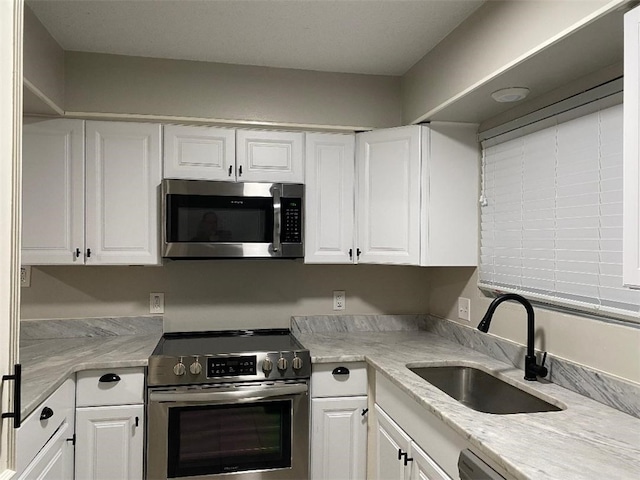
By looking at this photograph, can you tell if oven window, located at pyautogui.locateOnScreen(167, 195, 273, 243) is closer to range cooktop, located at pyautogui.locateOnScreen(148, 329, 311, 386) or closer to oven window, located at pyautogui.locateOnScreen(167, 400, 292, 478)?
range cooktop, located at pyautogui.locateOnScreen(148, 329, 311, 386)

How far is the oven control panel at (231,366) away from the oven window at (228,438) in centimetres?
16

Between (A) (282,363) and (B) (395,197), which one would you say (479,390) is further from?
(B) (395,197)

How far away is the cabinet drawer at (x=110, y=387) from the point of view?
84.4 inches

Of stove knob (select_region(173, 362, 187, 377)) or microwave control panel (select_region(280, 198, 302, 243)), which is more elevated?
microwave control panel (select_region(280, 198, 302, 243))

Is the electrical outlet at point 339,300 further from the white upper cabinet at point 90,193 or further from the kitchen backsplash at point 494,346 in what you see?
the white upper cabinet at point 90,193

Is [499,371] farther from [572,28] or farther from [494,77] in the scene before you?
[572,28]

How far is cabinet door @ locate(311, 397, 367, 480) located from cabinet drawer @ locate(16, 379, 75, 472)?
1.09 m

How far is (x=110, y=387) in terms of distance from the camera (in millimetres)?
2168

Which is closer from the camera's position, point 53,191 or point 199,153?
point 53,191

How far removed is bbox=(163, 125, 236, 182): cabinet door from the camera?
2.50 meters

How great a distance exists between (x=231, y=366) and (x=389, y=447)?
2.66 feet

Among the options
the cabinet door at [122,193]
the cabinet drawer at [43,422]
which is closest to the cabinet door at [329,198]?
the cabinet door at [122,193]

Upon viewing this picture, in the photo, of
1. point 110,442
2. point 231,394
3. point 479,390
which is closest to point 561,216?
point 479,390

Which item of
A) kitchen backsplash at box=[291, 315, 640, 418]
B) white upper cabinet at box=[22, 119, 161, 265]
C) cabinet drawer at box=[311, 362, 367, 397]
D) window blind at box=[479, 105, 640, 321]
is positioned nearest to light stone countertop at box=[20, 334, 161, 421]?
white upper cabinet at box=[22, 119, 161, 265]
